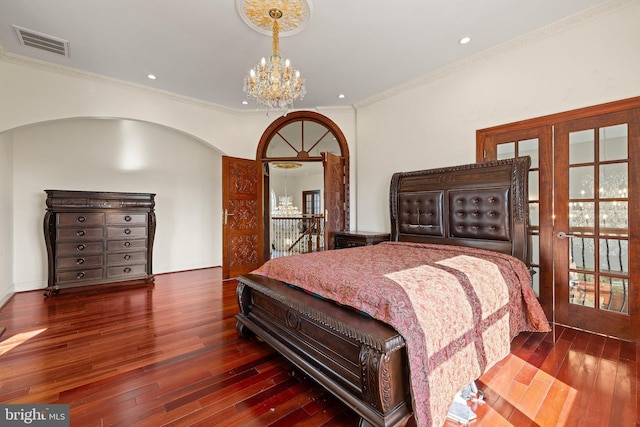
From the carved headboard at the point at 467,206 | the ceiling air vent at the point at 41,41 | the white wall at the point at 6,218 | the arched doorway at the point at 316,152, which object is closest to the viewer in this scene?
the carved headboard at the point at 467,206

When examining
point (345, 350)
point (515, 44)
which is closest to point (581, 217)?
point (515, 44)

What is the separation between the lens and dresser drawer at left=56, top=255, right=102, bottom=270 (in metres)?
3.80

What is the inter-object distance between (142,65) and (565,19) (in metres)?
4.79

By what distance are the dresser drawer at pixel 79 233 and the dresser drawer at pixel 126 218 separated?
7.7 inches

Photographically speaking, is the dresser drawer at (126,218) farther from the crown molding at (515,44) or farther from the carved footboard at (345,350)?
the crown molding at (515,44)

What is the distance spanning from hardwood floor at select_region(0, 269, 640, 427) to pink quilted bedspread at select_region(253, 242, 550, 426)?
10.5 inches

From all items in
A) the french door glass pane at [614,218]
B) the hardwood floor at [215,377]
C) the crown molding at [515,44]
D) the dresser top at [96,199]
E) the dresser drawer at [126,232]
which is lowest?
the hardwood floor at [215,377]

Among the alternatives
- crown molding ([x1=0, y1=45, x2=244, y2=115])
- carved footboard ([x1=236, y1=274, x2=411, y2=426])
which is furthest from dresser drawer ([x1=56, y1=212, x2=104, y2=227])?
carved footboard ([x1=236, y1=274, x2=411, y2=426])

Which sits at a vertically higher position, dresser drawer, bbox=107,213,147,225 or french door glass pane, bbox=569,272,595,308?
dresser drawer, bbox=107,213,147,225

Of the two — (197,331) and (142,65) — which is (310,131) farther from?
(197,331)

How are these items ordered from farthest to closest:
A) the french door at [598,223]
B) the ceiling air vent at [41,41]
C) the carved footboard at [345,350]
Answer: the ceiling air vent at [41,41] → the french door at [598,223] → the carved footboard at [345,350]

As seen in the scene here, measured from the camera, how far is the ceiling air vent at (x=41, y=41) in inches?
114

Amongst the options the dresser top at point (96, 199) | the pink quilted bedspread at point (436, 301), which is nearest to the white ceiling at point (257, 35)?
the dresser top at point (96, 199)

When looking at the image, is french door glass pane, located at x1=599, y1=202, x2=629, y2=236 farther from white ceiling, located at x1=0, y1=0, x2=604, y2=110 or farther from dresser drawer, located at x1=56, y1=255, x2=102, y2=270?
dresser drawer, located at x1=56, y1=255, x2=102, y2=270
